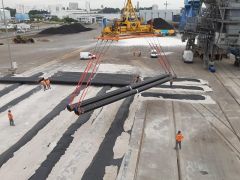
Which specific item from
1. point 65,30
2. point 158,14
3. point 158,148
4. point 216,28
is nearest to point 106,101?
point 158,148

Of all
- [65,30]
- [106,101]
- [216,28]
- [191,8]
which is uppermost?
[191,8]

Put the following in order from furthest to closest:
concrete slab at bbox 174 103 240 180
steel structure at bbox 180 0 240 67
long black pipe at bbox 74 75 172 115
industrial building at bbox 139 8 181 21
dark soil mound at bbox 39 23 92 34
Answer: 1. industrial building at bbox 139 8 181 21
2. dark soil mound at bbox 39 23 92 34
3. steel structure at bbox 180 0 240 67
4. long black pipe at bbox 74 75 172 115
5. concrete slab at bbox 174 103 240 180

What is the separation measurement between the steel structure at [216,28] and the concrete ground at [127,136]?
8.89 meters

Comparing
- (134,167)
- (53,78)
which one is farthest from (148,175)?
(53,78)

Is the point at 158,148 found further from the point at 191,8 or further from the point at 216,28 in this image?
the point at 191,8

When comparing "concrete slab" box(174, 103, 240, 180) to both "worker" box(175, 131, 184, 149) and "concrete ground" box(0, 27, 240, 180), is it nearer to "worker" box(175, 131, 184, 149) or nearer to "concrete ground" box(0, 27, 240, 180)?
"concrete ground" box(0, 27, 240, 180)

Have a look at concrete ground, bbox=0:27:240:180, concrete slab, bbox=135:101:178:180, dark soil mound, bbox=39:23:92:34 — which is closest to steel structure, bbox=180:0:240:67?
concrete ground, bbox=0:27:240:180

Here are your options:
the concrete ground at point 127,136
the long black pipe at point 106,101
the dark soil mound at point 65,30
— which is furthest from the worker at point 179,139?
the dark soil mound at point 65,30

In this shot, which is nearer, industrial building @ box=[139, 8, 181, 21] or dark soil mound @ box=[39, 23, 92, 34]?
dark soil mound @ box=[39, 23, 92, 34]

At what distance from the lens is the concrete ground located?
17.1 meters

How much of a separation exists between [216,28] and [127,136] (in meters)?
29.9

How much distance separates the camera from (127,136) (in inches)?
843

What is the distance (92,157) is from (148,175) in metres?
4.07

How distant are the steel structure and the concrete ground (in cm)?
889
